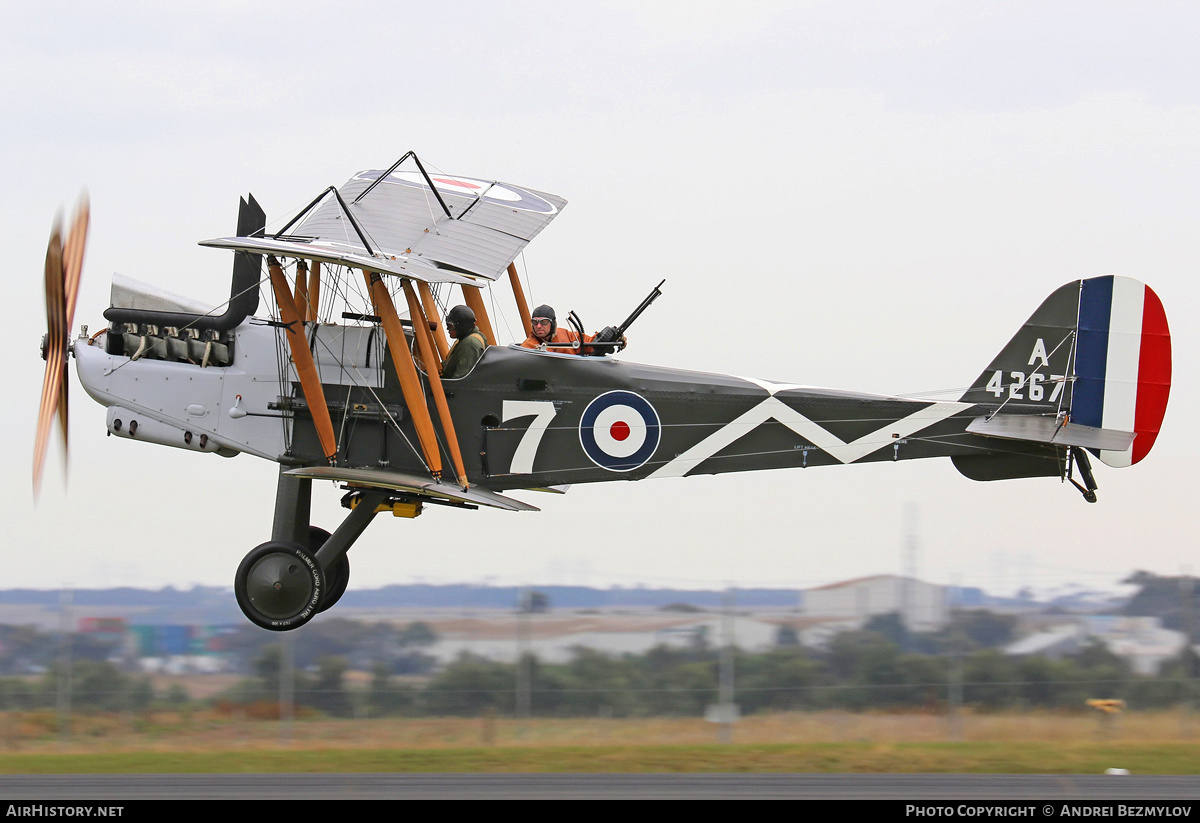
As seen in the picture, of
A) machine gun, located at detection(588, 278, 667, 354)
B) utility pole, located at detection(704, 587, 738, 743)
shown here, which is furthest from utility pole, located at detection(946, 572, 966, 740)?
machine gun, located at detection(588, 278, 667, 354)

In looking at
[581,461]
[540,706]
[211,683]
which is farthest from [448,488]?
[211,683]

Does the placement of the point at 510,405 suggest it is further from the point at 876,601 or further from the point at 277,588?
the point at 876,601

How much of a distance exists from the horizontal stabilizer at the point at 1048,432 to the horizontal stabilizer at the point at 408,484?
439 centimetres

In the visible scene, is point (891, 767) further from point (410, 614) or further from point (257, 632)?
point (257, 632)

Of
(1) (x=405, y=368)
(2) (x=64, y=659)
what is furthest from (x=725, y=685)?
(2) (x=64, y=659)

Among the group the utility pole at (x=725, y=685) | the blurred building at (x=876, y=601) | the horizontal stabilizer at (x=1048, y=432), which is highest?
the horizontal stabilizer at (x=1048, y=432)

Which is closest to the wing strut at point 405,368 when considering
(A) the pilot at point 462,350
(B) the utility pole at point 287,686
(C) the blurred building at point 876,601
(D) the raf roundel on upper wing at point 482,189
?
(A) the pilot at point 462,350

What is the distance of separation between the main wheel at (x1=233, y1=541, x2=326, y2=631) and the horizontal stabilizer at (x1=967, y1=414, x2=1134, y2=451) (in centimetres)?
635

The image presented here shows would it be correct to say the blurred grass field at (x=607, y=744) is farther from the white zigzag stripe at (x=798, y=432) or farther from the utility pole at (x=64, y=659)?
the white zigzag stripe at (x=798, y=432)

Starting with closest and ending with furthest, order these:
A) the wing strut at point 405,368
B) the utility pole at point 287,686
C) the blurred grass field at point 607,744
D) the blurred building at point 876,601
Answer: the wing strut at point 405,368, the blurred grass field at point 607,744, the utility pole at point 287,686, the blurred building at point 876,601

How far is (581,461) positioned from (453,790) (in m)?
4.01

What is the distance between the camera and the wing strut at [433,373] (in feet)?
36.6

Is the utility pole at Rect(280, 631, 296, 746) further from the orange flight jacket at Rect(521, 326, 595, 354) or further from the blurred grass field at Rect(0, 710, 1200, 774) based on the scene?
the orange flight jacket at Rect(521, 326, 595, 354)

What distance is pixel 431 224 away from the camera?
12711 mm
